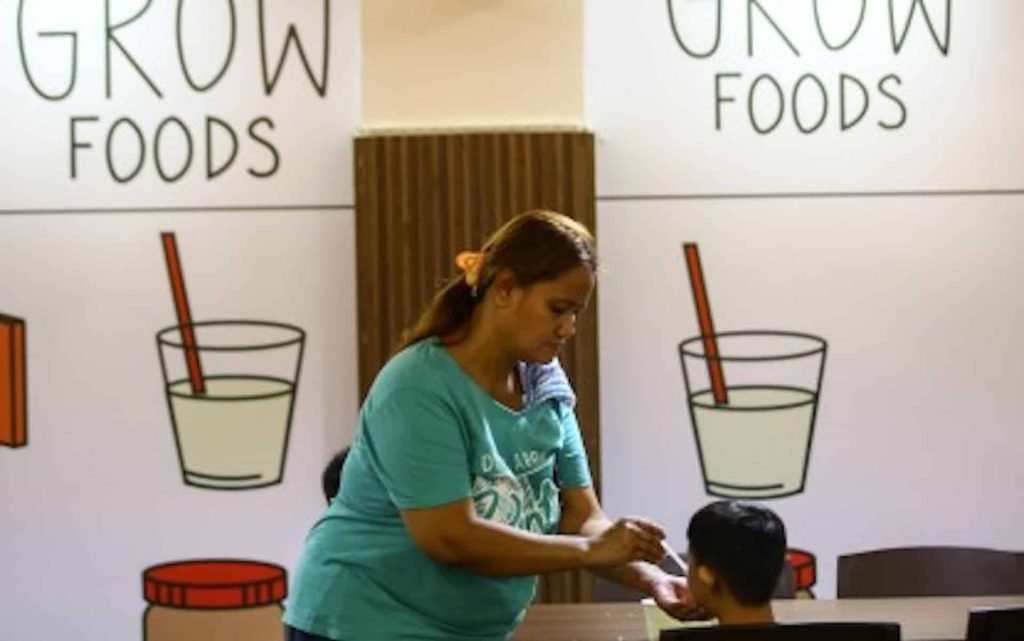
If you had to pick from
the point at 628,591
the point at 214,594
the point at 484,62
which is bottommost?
the point at 214,594

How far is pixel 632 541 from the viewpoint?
189cm

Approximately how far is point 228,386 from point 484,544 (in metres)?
2.32

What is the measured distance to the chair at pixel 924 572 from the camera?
3162 mm

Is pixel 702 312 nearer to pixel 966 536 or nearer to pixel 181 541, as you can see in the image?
pixel 966 536

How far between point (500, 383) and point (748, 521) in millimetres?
572

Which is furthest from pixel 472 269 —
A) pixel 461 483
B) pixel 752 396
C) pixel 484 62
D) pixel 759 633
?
pixel 752 396

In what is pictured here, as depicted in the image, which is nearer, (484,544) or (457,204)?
(484,544)

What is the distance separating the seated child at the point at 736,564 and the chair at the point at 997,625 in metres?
0.32

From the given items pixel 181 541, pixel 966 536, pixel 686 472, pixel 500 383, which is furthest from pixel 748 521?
pixel 181 541

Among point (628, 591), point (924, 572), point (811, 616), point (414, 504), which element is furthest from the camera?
point (924, 572)

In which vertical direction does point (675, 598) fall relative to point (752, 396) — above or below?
below

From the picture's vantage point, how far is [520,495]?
1923mm

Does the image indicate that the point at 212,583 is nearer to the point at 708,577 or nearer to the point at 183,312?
the point at 183,312

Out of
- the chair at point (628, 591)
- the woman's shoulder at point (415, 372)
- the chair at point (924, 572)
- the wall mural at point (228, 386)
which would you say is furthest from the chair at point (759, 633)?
the wall mural at point (228, 386)
